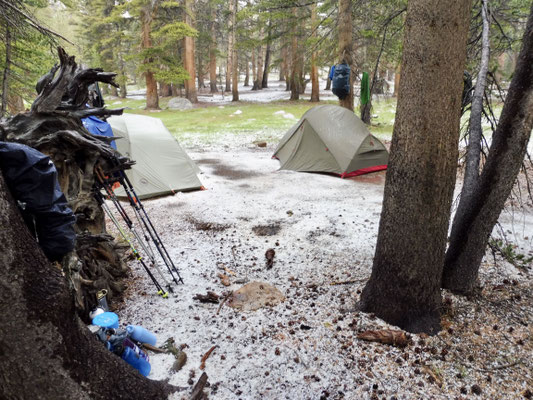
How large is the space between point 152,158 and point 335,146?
4.78m

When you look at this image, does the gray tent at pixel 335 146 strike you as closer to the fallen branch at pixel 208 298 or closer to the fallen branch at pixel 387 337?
the fallen branch at pixel 208 298

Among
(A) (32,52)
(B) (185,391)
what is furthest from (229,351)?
(A) (32,52)

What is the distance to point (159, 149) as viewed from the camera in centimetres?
813

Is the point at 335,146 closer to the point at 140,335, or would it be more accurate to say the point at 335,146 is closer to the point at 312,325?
the point at 312,325

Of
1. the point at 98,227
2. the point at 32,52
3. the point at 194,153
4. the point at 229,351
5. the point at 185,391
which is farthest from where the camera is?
the point at 194,153

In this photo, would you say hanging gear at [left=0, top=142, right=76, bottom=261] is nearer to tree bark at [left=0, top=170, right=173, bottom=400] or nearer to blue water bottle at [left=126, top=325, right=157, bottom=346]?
tree bark at [left=0, top=170, right=173, bottom=400]

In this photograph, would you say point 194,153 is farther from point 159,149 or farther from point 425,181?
point 425,181

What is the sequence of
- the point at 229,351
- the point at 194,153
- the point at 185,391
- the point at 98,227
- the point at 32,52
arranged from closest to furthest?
the point at 185,391 → the point at 229,351 → the point at 98,227 → the point at 32,52 → the point at 194,153

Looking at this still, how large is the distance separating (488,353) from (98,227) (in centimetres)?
421

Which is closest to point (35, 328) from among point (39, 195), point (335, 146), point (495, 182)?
point (39, 195)

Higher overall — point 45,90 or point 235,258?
point 45,90

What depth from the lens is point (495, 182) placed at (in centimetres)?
321

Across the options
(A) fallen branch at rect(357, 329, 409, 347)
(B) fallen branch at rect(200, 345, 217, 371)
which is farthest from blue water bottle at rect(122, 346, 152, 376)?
(A) fallen branch at rect(357, 329, 409, 347)

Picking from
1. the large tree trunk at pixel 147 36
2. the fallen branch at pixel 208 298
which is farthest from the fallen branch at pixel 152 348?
the large tree trunk at pixel 147 36
